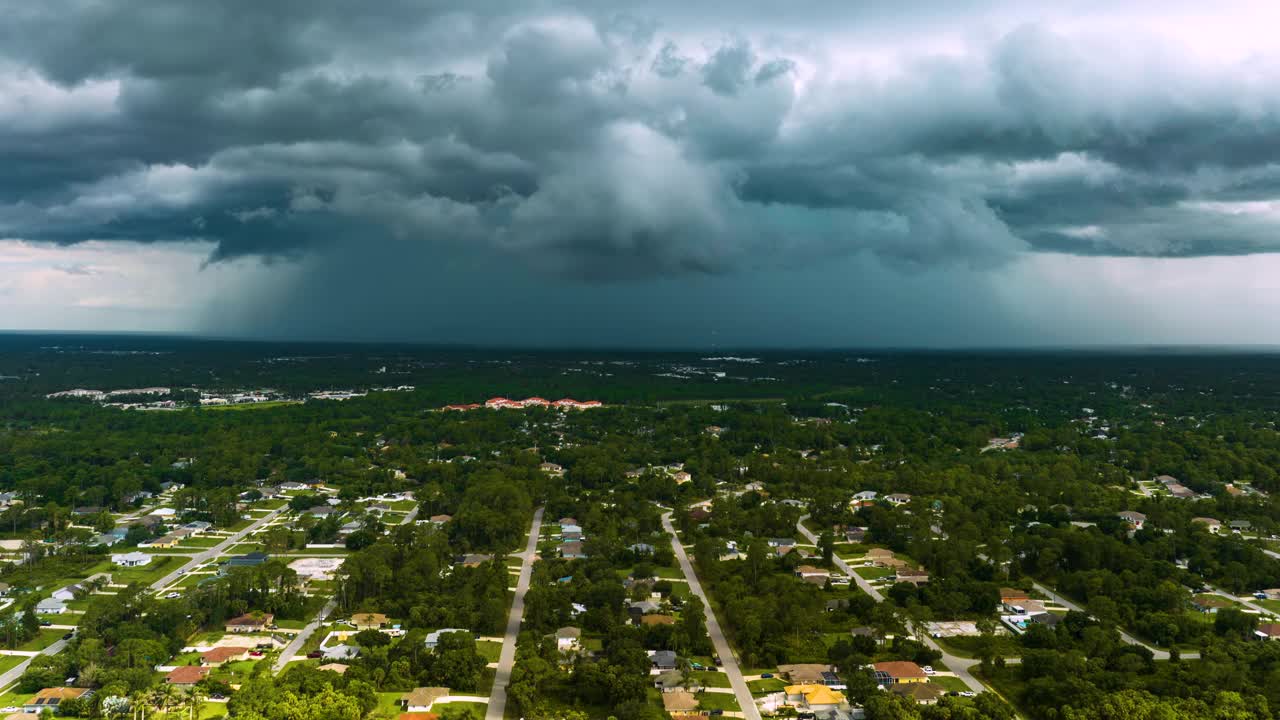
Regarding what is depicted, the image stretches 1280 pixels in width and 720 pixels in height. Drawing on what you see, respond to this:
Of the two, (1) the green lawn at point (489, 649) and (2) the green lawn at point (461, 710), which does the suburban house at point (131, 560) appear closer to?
(1) the green lawn at point (489, 649)

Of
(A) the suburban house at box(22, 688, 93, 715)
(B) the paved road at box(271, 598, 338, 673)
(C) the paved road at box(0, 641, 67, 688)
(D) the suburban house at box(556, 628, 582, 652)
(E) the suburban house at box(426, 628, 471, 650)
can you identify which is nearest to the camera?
(A) the suburban house at box(22, 688, 93, 715)

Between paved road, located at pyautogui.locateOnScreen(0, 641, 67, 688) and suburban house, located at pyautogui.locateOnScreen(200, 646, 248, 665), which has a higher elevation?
suburban house, located at pyautogui.locateOnScreen(200, 646, 248, 665)

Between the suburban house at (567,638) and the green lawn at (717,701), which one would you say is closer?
the green lawn at (717,701)

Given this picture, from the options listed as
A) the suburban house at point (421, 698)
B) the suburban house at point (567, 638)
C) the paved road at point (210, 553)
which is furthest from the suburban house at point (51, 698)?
the suburban house at point (567, 638)

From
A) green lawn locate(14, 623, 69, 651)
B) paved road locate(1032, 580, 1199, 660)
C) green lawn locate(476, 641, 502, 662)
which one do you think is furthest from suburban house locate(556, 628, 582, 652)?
paved road locate(1032, 580, 1199, 660)

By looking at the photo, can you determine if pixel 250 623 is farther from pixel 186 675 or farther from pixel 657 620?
pixel 657 620

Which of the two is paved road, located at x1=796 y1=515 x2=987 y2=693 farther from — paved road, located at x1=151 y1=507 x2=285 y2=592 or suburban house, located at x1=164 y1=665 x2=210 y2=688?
paved road, located at x1=151 y1=507 x2=285 y2=592

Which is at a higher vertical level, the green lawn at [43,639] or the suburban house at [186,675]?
the suburban house at [186,675]

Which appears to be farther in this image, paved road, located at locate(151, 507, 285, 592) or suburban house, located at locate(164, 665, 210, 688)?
paved road, located at locate(151, 507, 285, 592)
